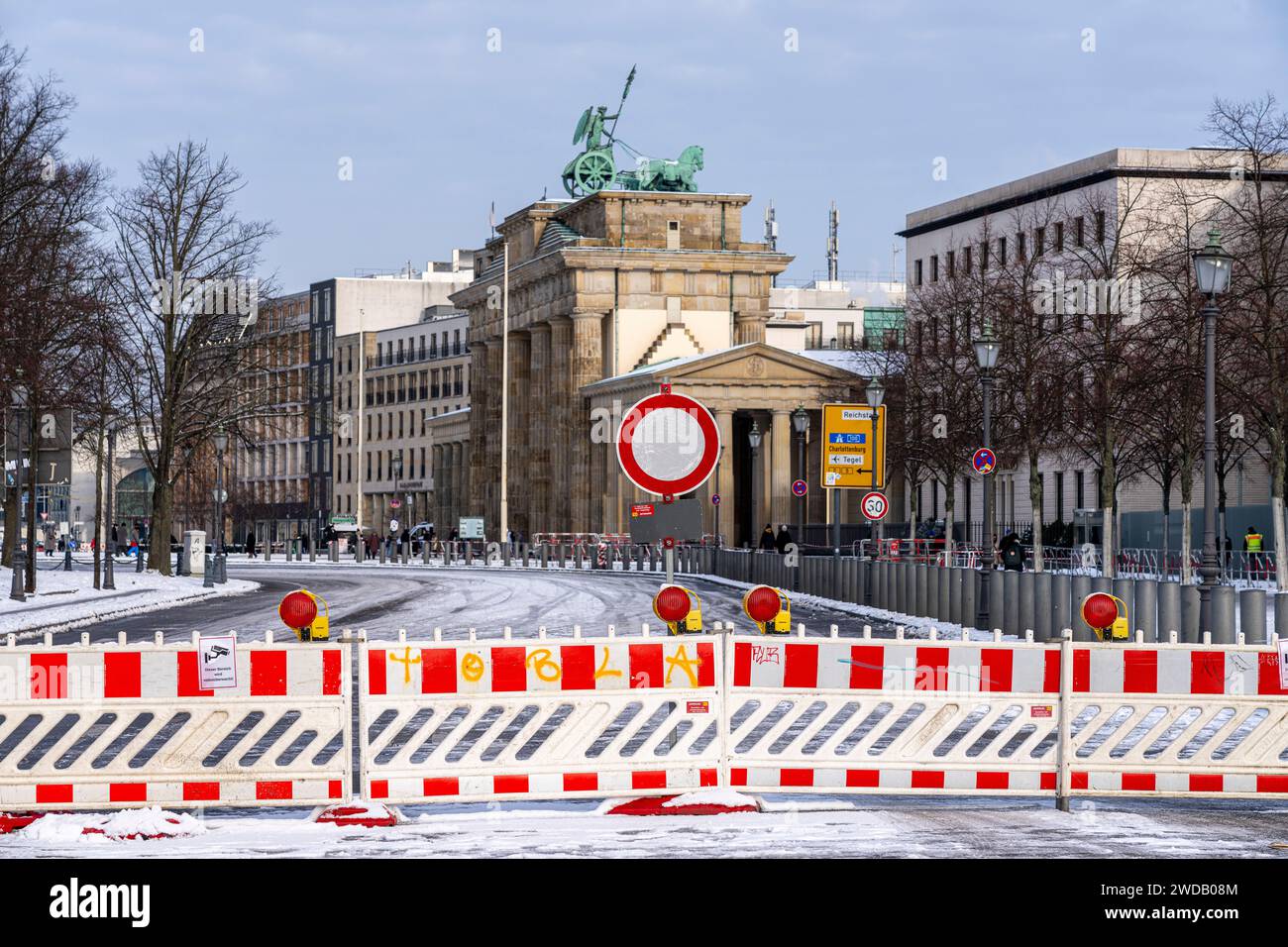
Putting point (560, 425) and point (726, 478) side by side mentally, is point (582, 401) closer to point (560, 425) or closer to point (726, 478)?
point (560, 425)

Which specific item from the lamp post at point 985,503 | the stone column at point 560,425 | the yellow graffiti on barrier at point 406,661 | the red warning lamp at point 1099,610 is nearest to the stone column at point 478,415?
the stone column at point 560,425

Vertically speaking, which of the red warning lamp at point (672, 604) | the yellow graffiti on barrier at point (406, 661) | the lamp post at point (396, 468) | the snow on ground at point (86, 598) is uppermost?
the lamp post at point (396, 468)

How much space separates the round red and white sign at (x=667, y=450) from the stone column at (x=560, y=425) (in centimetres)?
10021

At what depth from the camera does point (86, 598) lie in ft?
157

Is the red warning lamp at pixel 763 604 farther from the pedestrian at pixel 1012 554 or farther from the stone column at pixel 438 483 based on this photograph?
the stone column at pixel 438 483

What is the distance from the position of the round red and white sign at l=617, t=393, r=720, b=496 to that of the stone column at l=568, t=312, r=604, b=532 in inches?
3829

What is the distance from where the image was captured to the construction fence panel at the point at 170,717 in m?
13.3

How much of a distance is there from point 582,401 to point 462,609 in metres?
72.2

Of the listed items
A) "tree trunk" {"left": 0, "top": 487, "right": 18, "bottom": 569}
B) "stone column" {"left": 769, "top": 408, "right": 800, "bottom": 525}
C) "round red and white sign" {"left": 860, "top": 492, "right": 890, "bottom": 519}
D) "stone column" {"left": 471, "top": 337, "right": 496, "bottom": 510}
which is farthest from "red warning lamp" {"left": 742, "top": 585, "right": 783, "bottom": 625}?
"stone column" {"left": 471, "top": 337, "right": 496, "bottom": 510}

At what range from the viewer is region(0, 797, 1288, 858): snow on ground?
465 inches

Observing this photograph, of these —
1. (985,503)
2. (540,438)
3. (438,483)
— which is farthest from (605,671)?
(438,483)

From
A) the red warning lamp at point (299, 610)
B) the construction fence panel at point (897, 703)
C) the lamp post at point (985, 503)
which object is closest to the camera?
the construction fence panel at point (897, 703)

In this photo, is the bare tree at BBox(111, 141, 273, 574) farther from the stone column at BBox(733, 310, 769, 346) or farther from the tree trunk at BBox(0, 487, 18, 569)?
the stone column at BBox(733, 310, 769, 346)
